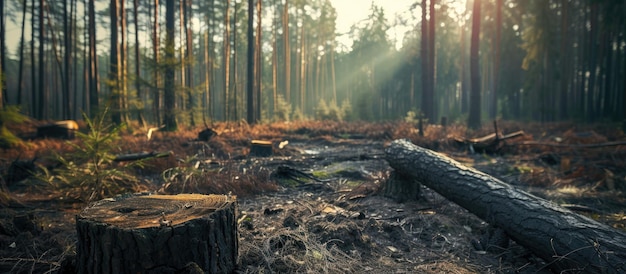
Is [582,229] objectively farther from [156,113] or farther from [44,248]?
[156,113]

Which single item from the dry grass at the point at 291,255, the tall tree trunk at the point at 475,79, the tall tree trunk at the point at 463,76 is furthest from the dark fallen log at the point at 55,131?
the tall tree trunk at the point at 463,76

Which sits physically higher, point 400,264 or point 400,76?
point 400,76

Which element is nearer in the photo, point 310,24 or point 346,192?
point 346,192

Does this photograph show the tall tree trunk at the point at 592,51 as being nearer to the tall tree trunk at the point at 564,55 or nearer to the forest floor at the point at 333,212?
the tall tree trunk at the point at 564,55

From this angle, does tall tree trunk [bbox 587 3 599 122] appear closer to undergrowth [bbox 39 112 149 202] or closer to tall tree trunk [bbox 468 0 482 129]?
tall tree trunk [bbox 468 0 482 129]

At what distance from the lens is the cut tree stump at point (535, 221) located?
2.54 m

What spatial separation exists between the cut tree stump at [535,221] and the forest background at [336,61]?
17.8 ft

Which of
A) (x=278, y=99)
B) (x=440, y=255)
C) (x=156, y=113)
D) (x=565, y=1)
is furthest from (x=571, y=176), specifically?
(x=278, y=99)

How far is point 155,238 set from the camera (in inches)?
81.0

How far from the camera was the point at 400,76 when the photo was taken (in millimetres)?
41875

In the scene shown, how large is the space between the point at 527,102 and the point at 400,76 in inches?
590

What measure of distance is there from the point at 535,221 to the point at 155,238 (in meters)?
3.12

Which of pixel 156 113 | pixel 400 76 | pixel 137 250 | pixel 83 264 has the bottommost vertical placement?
pixel 83 264

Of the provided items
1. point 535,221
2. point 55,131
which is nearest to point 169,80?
point 55,131
